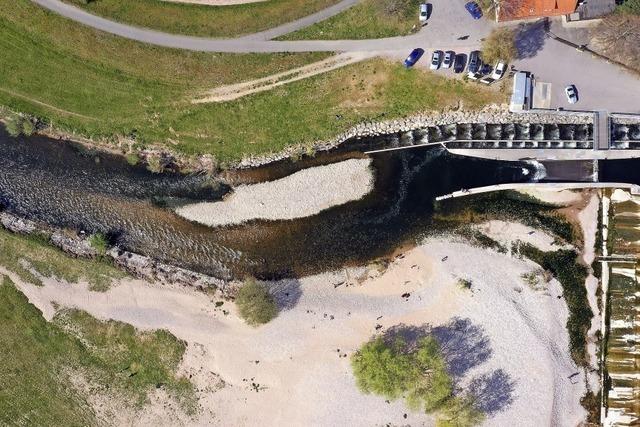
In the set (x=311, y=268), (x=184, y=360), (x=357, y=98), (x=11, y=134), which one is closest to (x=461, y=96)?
(x=357, y=98)

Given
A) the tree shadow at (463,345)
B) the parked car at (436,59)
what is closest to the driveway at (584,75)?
the parked car at (436,59)

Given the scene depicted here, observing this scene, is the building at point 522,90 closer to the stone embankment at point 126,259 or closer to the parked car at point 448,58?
the parked car at point 448,58

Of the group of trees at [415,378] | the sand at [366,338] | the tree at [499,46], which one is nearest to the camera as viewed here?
the group of trees at [415,378]

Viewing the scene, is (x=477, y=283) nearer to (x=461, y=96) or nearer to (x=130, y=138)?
(x=461, y=96)

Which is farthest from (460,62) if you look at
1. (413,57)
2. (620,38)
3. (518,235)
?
(518,235)

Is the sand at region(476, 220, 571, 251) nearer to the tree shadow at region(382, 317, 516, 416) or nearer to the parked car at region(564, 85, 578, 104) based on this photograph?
the tree shadow at region(382, 317, 516, 416)
